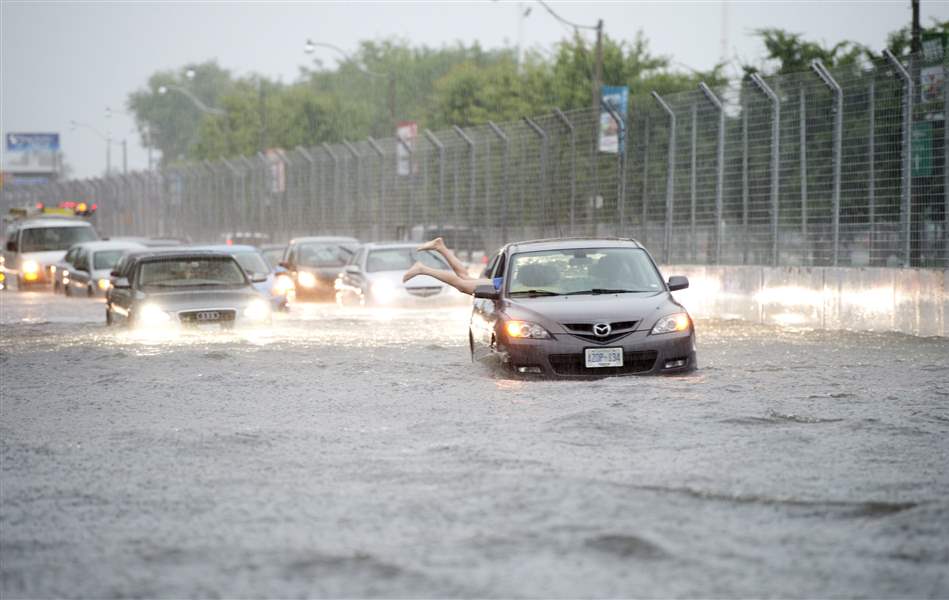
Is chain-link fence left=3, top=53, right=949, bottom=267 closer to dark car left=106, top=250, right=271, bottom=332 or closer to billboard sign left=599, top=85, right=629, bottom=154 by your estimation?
billboard sign left=599, top=85, right=629, bottom=154

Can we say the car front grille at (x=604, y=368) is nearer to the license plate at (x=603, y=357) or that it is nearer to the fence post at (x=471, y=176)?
the license plate at (x=603, y=357)

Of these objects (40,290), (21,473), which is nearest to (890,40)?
(40,290)

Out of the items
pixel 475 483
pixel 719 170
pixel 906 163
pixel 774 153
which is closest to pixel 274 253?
pixel 719 170

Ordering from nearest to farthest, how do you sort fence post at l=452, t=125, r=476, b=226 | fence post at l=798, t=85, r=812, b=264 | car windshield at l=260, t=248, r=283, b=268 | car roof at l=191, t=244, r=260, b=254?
car roof at l=191, t=244, r=260, b=254
fence post at l=798, t=85, r=812, b=264
fence post at l=452, t=125, r=476, b=226
car windshield at l=260, t=248, r=283, b=268

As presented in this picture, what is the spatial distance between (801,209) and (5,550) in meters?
17.5

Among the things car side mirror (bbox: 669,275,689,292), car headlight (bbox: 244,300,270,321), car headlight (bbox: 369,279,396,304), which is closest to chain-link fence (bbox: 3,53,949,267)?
car headlight (bbox: 369,279,396,304)

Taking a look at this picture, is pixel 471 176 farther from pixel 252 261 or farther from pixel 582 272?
pixel 582 272

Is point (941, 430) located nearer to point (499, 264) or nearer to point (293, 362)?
point (499, 264)

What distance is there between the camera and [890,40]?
41000 mm

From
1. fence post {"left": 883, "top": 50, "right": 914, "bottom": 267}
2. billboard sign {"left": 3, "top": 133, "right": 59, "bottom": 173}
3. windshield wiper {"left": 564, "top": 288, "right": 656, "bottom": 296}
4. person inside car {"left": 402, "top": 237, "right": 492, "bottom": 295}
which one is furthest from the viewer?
billboard sign {"left": 3, "top": 133, "right": 59, "bottom": 173}

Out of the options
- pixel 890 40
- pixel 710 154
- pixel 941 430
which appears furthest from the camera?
pixel 890 40

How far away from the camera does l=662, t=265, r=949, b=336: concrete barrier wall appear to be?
19.6 metres

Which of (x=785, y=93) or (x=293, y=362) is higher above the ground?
(x=785, y=93)

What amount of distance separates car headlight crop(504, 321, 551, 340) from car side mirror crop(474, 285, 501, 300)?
950 mm
